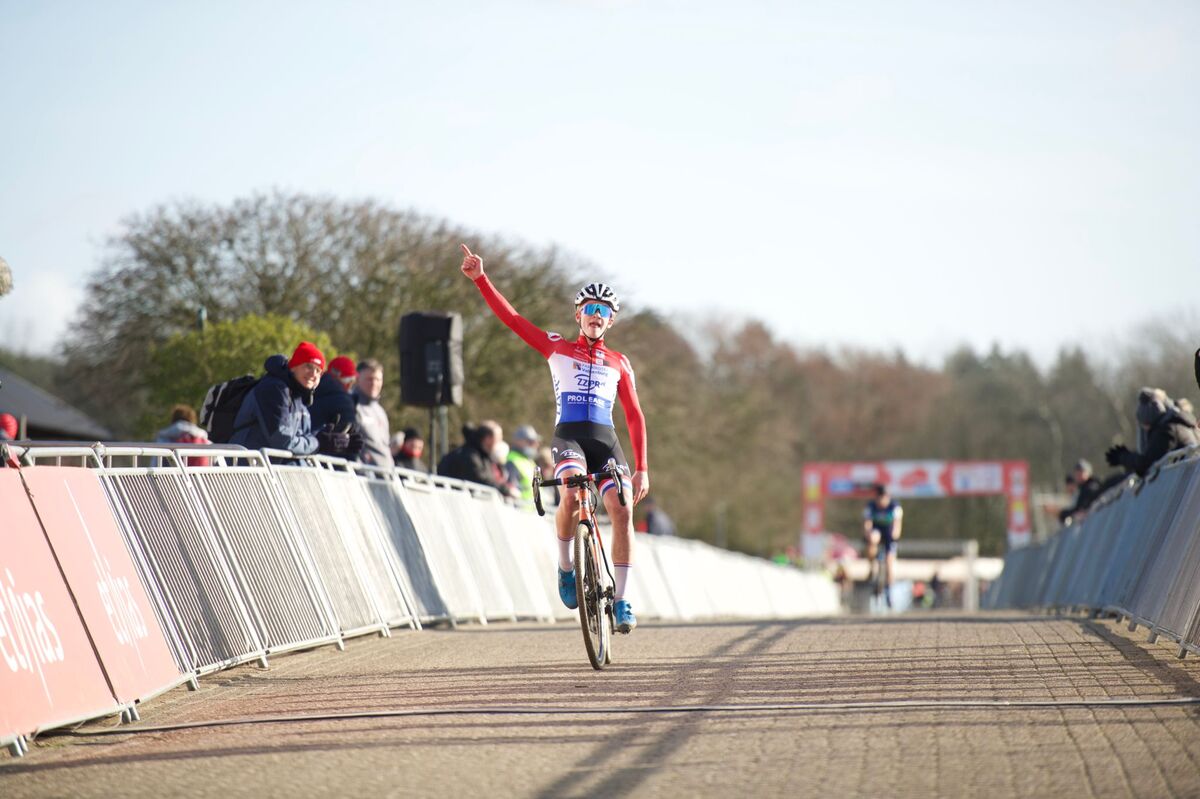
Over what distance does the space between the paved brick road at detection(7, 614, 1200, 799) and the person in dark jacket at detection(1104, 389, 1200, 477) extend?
397 centimetres

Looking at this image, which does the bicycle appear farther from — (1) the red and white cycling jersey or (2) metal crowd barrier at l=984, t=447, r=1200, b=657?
(2) metal crowd barrier at l=984, t=447, r=1200, b=657

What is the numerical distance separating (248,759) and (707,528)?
68676mm

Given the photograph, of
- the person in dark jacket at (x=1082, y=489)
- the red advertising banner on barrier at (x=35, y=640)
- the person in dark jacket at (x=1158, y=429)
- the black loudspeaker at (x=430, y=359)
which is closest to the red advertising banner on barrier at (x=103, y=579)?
the red advertising banner on barrier at (x=35, y=640)

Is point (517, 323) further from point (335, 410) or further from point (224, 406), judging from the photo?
point (335, 410)

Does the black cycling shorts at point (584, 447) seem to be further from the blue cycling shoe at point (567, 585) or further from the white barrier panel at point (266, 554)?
the white barrier panel at point (266, 554)

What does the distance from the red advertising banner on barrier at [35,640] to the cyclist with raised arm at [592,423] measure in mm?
3178

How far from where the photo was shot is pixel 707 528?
247ft

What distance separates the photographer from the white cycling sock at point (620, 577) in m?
10.4

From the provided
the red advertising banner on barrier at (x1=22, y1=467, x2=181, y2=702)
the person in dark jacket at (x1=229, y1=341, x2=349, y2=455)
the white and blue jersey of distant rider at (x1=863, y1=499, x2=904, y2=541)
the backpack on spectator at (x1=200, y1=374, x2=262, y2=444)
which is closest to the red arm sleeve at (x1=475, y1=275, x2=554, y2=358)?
the person in dark jacket at (x1=229, y1=341, x2=349, y2=455)

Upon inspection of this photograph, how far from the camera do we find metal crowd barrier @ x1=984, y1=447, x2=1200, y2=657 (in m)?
10.6

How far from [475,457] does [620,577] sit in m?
8.43

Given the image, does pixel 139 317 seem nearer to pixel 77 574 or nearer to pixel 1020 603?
pixel 1020 603

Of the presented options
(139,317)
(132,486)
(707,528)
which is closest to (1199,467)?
(132,486)

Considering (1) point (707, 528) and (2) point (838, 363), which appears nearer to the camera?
(1) point (707, 528)
